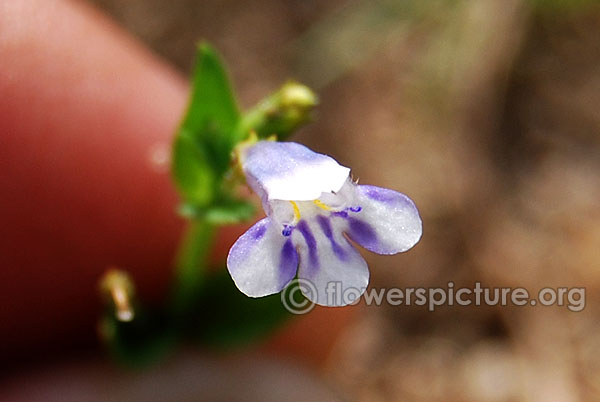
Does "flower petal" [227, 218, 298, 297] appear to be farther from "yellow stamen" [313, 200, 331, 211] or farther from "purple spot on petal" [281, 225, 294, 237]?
"yellow stamen" [313, 200, 331, 211]

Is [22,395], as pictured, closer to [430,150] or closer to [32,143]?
[32,143]

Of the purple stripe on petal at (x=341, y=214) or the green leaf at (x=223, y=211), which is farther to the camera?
the green leaf at (x=223, y=211)

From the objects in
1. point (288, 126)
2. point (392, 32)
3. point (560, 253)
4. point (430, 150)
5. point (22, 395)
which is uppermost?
point (392, 32)

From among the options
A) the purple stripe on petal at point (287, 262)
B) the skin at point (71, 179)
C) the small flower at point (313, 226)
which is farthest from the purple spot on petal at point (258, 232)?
the skin at point (71, 179)

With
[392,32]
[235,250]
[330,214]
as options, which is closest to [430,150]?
[392,32]

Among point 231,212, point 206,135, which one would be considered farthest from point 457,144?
point 231,212

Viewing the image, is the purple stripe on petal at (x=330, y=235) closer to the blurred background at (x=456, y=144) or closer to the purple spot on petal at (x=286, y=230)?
the purple spot on petal at (x=286, y=230)

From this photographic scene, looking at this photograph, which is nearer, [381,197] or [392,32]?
[381,197]
